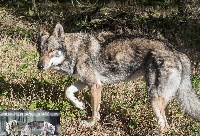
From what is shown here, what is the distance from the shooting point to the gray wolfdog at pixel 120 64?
621cm

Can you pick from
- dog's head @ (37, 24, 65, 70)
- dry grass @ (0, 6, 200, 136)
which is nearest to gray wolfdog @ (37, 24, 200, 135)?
dog's head @ (37, 24, 65, 70)

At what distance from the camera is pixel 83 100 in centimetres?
766

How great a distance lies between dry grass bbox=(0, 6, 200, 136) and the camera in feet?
21.3

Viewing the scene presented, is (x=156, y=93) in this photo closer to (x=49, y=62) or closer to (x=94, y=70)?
(x=94, y=70)

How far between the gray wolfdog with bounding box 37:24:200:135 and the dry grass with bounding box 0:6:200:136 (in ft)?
0.76

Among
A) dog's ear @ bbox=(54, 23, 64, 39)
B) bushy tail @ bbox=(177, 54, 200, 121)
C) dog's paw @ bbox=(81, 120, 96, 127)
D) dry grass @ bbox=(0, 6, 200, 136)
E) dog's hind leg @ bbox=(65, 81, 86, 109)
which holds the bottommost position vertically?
dog's paw @ bbox=(81, 120, 96, 127)

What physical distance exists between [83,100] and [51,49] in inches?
52.0

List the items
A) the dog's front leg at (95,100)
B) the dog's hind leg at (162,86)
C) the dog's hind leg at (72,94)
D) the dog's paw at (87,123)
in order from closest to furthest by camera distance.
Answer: the dog's hind leg at (162,86) < the dog's paw at (87,123) < the dog's front leg at (95,100) < the dog's hind leg at (72,94)

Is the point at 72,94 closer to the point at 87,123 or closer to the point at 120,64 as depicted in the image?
the point at 87,123

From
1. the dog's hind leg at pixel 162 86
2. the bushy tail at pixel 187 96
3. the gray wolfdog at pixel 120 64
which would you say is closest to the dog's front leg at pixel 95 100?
the gray wolfdog at pixel 120 64

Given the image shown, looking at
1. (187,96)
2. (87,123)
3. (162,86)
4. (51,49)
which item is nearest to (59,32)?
(51,49)

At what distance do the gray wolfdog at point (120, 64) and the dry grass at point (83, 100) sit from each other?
23cm

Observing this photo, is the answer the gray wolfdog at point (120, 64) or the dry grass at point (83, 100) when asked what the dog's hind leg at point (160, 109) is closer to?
the gray wolfdog at point (120, 64)

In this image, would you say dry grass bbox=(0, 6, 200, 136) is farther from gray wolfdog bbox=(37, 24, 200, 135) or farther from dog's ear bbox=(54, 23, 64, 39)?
dog's ear bbox=(54, 23, 64, 39)
